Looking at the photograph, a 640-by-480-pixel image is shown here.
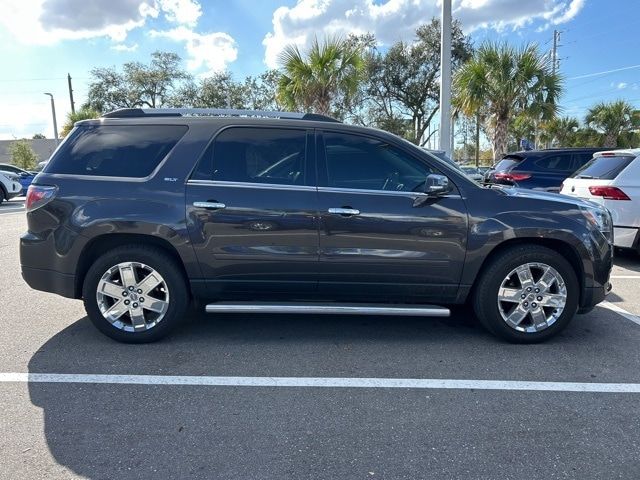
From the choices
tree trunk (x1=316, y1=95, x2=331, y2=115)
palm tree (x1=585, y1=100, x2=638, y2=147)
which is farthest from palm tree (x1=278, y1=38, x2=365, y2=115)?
palm tree (x1=585, y1=100, x2=638, y2=147)

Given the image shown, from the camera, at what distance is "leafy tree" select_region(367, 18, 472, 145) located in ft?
84.9

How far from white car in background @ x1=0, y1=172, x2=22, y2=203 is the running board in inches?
682

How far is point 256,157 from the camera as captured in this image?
4.02 metres

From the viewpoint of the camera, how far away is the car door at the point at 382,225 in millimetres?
3879

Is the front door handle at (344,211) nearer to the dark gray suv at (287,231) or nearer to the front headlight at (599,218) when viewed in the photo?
the dark gray suv at (287,231)

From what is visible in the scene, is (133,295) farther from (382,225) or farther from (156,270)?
(382,225)

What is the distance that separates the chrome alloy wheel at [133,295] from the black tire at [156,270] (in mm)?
29

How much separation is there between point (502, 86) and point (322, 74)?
19.6 feet

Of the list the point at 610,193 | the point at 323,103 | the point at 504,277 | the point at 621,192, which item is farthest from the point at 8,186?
the point at 621,192

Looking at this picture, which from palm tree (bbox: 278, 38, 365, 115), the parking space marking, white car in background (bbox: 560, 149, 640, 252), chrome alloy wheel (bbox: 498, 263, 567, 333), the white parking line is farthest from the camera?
palm tree (bbox: 278, 38, 365, 115)

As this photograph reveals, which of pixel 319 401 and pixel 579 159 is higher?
pixel 579 159

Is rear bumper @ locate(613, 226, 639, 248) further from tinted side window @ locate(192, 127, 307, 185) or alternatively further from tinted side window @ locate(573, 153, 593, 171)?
tinted side window @ locate(192, 127, 307, 185)

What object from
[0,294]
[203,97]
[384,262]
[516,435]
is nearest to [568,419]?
[516,435]

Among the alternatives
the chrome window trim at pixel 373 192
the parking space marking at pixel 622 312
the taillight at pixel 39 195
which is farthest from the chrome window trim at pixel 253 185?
the parking space marking at pixel 622 312
